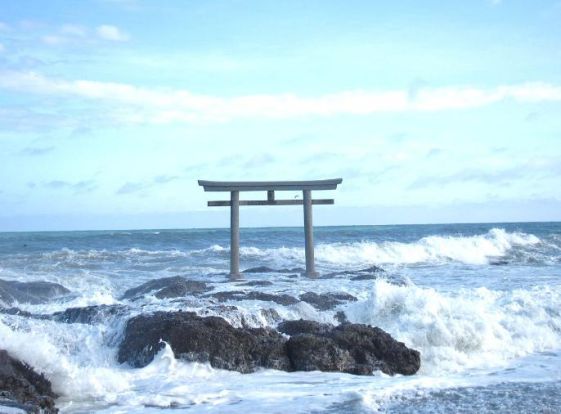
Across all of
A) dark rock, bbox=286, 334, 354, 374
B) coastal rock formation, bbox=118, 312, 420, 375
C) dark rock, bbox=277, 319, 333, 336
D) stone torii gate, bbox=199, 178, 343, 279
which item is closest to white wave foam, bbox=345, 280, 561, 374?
coastal rock formation, bbox=118, 312, 420, 375

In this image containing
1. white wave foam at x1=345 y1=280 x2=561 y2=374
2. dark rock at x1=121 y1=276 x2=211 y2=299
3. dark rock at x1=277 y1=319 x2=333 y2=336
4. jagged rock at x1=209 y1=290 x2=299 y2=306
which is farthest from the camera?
dark rock at x1=121 y1=276 x2=211 y2=299

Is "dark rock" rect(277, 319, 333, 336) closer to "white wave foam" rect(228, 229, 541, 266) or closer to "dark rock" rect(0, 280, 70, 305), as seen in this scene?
"dark rock" rect(0, 280, 70, 305)

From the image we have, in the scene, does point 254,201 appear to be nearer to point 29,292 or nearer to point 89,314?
point 29,292

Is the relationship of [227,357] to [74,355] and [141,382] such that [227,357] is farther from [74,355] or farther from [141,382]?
[74,355]

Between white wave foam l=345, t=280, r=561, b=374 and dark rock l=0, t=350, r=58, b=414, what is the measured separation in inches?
181

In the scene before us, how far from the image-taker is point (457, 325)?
9945 millimetres

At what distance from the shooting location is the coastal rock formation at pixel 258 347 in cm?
811

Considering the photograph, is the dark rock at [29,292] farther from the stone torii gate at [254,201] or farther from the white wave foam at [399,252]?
the white wave foam at [399,252]

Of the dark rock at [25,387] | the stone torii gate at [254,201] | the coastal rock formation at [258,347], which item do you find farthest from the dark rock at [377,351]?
the stone torii gate at [254,201]

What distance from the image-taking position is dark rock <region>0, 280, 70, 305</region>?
12.7 meters

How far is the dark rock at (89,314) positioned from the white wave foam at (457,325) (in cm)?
361

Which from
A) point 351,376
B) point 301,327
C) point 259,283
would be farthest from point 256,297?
point 351,376

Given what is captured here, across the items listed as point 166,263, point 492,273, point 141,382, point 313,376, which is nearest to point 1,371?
→ point 141,382

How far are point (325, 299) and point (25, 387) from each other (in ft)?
20.5
